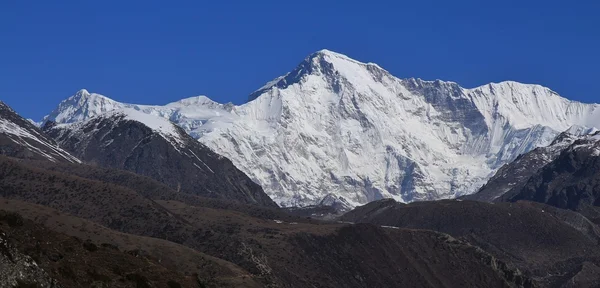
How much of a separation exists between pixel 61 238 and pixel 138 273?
10.2m

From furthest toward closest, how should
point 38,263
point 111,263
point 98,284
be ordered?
1. point 111,263
2. point 98,284
3. point 38,263

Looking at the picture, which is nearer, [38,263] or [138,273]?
[38,263]

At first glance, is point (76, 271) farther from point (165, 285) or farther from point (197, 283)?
point (197, 283)

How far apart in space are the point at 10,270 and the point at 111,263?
34.1 m

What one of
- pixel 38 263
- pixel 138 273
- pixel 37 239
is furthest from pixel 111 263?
pixel 38 263

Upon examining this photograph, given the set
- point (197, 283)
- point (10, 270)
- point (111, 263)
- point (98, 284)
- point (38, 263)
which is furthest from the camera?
point (197, 283)

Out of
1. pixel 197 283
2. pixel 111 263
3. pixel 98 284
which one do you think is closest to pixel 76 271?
pixel 98 284

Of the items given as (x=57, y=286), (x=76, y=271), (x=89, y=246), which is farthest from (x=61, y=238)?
(x=57, y=286)

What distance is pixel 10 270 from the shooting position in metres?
128

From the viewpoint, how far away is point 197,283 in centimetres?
18875

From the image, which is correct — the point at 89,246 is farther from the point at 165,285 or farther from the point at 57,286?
the point at 57,286

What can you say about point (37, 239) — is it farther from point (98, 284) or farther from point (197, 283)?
point (197, 283)

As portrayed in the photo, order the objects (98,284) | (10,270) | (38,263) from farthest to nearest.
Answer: (98,284) < (38,263) < (10,270)

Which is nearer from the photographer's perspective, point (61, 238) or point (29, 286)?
point (29, 286)
